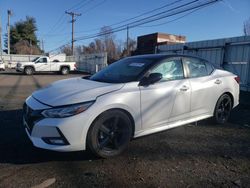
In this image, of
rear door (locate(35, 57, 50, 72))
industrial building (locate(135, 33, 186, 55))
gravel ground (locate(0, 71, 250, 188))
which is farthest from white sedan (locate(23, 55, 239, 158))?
industrial building (locate(135, 33, 186, 55))

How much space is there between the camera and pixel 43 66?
83.6ft

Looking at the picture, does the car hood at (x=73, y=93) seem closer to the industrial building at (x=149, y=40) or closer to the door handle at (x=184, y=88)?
the door handle at (x=184, y=88)

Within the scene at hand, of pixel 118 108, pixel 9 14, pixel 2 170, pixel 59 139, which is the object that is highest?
pixel 9 14

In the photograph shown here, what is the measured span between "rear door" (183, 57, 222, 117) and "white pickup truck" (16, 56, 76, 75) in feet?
71.5

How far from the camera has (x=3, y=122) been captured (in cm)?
578

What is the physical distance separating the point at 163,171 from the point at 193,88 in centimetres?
188

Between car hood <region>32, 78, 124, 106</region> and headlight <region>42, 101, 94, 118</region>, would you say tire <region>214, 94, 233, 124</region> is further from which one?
headlight <region>42, 101, 94, 118</region>

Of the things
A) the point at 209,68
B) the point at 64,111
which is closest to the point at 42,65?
the point at 209,68

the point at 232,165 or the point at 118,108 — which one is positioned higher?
the point at 118,108

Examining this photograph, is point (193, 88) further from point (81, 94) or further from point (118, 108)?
point (81, 94)

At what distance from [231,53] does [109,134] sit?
9432 millimetres

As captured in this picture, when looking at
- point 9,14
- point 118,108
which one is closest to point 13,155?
point 118,108

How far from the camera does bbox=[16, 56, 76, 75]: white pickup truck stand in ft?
80.1

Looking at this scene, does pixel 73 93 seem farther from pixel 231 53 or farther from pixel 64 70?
pixel 64 70
